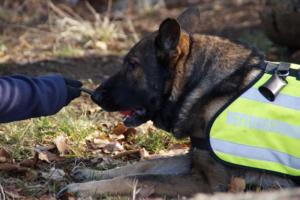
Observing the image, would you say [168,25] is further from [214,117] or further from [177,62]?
[214,117]

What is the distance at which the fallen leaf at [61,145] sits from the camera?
4845 mm

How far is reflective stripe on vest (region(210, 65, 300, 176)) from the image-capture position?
3.81 metres

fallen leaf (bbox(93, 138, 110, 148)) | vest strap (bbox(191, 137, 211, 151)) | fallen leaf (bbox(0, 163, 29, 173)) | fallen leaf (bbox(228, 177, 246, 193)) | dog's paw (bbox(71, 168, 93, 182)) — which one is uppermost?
vest strap (bbox(191, 137, 211, 151))

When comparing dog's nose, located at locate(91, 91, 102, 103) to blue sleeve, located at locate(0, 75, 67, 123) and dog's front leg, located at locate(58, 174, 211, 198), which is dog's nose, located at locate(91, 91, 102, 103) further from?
dog's front leg, located at locate(58, 174, 211, 198)

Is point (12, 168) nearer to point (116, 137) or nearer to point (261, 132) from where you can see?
point (116, 137)

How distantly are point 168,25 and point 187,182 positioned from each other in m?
1.05

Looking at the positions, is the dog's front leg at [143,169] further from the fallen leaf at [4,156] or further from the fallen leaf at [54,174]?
the fallen leaf at [4,156]

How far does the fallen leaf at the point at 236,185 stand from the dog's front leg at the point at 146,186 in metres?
0.15

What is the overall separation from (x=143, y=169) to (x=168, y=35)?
107 centimetres

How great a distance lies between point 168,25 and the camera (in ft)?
13.2

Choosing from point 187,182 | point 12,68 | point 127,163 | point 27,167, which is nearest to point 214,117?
point 187,182

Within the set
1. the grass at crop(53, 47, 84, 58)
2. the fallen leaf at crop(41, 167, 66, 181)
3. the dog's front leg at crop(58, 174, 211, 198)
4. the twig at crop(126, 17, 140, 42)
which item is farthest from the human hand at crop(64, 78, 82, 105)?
the twig at crop(126, 17, 140, 42)

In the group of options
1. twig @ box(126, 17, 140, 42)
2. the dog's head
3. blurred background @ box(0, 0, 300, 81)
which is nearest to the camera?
the dog's head

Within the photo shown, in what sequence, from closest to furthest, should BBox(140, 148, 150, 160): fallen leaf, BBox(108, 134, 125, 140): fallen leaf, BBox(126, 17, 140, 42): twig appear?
BBox(140, 148, 150, 160): fallen leaf < BBox(108, 134, 125, 140): fallen leaf < BBox(126, 17, 140, 42): twig
